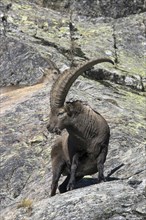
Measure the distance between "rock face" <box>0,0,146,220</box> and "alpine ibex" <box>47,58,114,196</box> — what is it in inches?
22.1

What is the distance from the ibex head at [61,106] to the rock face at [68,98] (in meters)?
1.63

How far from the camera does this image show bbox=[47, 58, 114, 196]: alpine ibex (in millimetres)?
15188

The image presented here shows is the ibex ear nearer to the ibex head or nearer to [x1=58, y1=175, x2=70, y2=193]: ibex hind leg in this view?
the ibex head

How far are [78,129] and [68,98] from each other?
11.0 m

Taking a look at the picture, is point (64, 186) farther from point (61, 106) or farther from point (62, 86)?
point (62, 86)

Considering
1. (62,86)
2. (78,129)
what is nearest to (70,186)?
(78,129)

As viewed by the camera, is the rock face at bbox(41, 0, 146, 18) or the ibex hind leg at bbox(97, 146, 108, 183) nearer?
the ibex hind leg at bbox(97, 146, 108, 183)

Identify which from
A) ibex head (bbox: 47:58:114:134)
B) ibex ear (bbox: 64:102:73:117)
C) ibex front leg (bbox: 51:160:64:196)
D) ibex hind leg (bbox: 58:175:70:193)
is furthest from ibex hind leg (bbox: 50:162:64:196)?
ibex ear (bbox: 64:102:73:117)

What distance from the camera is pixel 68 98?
2650 centimetres

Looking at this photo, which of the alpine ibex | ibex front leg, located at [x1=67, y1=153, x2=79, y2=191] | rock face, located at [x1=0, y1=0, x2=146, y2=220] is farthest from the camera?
ibex front leg, located at [x1=67, y1=153, x2=79, y2=191]

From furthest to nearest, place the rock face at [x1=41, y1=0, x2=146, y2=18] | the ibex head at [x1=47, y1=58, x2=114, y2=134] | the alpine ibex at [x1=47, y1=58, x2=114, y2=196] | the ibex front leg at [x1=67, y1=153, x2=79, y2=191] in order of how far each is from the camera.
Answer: the rock face at [x1=41, y1=0, x2=146, y2=18] → the ibex front leg at [x1=67, y1=153, x2=79, y2=191] → the alpine ibex at [x1=47, y1=58, x2=114, y2=196] → the ibex head at [x1=47, y1=58, x2=114, y2=134]

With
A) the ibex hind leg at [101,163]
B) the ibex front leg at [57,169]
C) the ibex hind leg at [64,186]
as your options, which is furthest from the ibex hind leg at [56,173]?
the ibex hind leg at [101,163]

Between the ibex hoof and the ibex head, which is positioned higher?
the ibex head

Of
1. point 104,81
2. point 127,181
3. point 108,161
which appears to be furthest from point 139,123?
point 127,181
